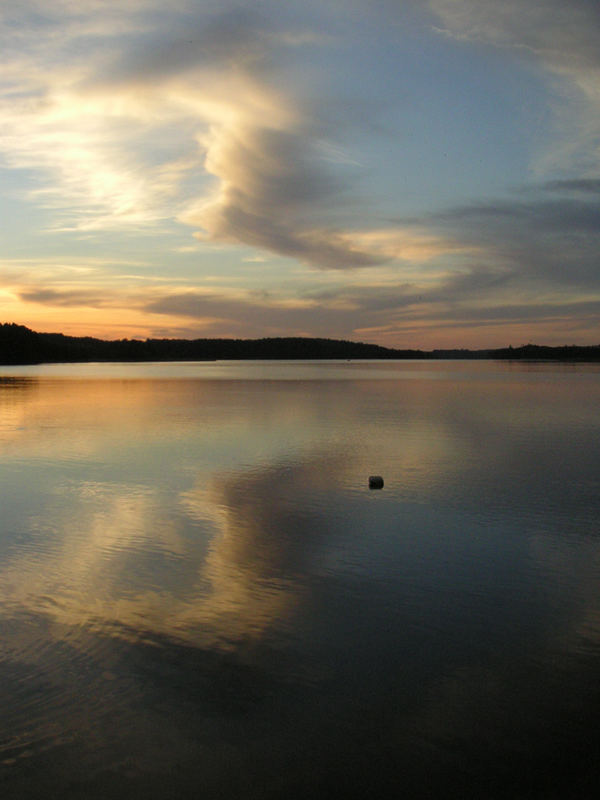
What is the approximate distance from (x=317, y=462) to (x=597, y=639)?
417 inches

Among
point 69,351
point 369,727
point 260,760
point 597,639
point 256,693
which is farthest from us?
point 69,351

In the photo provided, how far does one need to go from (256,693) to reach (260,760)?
81 centimetres

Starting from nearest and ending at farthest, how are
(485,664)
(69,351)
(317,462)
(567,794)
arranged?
(567,794) → (485,664) → (317,462) → (69,351)

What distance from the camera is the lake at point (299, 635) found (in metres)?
4.32

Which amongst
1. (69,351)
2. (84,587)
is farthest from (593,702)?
(69,351)

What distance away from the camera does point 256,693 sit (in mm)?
5176

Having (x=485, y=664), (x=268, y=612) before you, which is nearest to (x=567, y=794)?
(x=485, y=664)

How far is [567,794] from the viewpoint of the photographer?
404 cm

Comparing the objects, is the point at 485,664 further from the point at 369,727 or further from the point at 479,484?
the point at 479,484

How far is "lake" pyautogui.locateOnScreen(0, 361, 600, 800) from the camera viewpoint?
170 inches

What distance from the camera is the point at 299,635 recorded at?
6211 mm

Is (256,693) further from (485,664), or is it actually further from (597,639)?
(597,639)

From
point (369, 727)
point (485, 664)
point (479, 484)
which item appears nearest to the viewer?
point (369, 727)

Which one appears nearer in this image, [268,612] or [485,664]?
[485,664]
